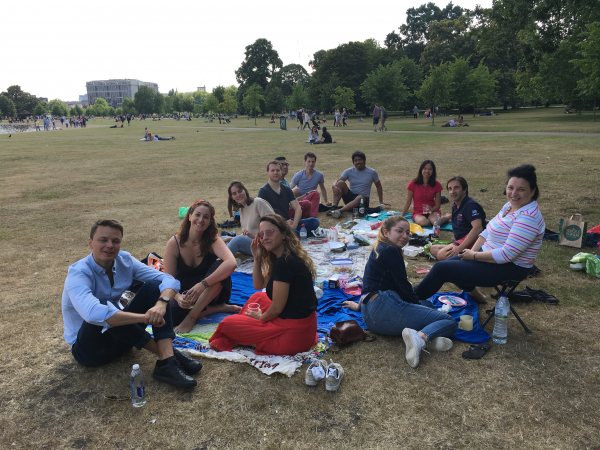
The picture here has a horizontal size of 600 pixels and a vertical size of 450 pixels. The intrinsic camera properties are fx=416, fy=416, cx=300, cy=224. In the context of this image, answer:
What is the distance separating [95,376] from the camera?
3797mm

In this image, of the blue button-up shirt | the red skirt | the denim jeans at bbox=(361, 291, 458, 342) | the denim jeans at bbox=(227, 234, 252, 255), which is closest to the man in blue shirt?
the blue button-up shirt

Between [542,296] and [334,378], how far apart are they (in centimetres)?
310

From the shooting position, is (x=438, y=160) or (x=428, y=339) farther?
(x=438, y=160)

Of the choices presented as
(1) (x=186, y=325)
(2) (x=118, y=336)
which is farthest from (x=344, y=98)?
(2) (x=118, y=336)

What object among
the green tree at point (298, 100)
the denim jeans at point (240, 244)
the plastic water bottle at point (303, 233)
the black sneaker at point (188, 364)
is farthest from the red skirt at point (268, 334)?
the green tree at point (298, 100)

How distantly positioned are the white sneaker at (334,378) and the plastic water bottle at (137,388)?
5.03 ft

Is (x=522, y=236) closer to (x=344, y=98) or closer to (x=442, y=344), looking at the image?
(x=442, y=344)

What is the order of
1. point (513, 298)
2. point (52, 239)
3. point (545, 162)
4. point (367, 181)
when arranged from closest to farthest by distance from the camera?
1. point (513, 298)
2. point (52, 239)
3. point (367, 181)
4. point (545, 162)

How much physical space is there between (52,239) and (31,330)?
152 inches

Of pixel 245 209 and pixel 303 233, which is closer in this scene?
pixel 245 209

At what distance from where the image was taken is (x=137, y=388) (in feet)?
11.2

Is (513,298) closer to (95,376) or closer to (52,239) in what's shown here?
(95,376)

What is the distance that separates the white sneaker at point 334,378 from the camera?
139 inches

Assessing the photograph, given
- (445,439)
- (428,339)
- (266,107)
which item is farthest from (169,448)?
(266,107)
